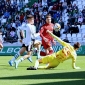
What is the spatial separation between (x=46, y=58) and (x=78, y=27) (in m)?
18.4

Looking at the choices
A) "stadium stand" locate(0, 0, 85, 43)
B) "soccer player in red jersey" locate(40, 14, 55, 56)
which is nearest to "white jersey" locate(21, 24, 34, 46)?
"soccer player in red jersey" locate(40, 14, 55, 56)

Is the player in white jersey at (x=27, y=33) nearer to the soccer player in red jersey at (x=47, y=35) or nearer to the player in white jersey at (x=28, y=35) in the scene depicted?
the player in white jersey at (x=28, y=35)

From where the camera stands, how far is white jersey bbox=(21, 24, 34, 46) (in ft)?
51.7

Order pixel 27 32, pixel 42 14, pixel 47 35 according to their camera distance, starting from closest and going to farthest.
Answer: pixel 27 32
pixel 47 35
pixel 42 14

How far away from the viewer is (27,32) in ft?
52.1

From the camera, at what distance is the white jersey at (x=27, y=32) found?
51.7 ft

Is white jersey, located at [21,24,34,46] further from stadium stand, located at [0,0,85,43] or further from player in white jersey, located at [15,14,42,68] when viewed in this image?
stadium stand, located at [0,0,85,43]

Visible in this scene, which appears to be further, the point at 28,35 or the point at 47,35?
the point at 47,35

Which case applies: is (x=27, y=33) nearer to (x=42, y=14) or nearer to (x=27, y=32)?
(x=27, y=32)

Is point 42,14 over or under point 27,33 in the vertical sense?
under

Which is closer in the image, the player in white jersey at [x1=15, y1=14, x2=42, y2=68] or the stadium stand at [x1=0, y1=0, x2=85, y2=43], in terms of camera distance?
the player in white jersey at [x1=15, y1=14, x2=42, y2=68]

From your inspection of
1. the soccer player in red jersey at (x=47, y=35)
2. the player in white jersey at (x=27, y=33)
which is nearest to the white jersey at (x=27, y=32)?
the player in white jersey at (x=27, y=33)

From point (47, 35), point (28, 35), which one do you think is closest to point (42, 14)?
point (47, 35)

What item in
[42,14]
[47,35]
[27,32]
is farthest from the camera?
[42,14]
